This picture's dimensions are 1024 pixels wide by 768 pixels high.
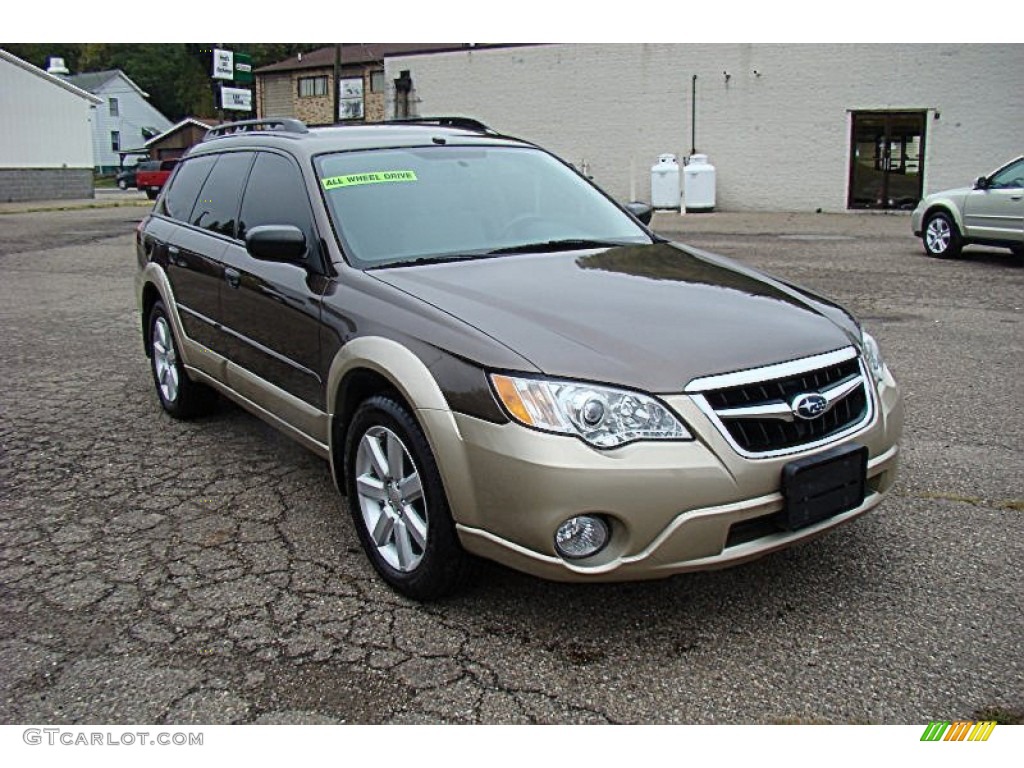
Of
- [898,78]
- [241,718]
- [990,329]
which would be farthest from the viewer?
[898,78]

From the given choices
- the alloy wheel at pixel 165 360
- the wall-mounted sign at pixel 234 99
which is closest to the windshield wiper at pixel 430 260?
the alloy wheel at pixel 165 360

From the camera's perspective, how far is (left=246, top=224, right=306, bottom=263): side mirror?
3865 mm

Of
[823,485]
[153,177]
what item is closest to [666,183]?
[823,485]

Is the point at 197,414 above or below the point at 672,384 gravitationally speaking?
below

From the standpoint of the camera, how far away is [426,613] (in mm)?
3389

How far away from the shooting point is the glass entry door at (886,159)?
25.9 meters

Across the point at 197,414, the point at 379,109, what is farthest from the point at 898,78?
the point at 379,109

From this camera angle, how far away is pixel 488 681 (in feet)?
9.71

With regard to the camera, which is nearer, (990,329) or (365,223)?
(365,223)

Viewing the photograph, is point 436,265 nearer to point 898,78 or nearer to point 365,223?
point 365,223

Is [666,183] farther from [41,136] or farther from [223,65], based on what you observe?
[41,136]

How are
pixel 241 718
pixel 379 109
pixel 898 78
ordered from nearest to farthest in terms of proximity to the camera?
pixel 241 718
pixel 898 78
pixel 379 109

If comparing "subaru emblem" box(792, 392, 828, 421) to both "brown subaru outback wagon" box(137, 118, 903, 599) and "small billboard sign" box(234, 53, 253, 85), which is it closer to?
"brown subaru outback wagon" box(137, 118, 903, 599)

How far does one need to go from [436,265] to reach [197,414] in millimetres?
2616
